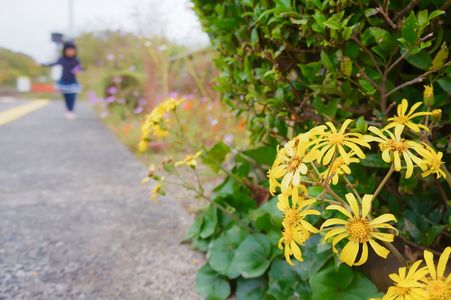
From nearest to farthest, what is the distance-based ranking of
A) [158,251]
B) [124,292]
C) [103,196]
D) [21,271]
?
1. [124,292]
2. [21,271]
3. [158,251]
4. [103,196]

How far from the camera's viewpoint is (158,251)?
1820 millimetres

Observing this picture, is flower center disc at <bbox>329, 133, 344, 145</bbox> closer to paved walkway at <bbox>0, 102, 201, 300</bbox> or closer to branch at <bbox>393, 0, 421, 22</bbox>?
branch at <bbox>393, 0, 421, 22</bbox>

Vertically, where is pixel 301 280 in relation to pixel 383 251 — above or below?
below

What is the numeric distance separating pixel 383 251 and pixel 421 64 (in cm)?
51

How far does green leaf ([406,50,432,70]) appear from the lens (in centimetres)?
101

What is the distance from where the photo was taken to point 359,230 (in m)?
0.77

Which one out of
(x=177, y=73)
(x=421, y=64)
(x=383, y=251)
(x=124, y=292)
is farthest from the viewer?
(x=177, y=73)

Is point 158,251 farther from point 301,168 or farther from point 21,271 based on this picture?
point 301,168

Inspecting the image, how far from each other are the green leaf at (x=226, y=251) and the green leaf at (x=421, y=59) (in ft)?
2.97

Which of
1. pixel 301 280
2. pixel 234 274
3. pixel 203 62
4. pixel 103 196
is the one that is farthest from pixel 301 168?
pixel 203 62

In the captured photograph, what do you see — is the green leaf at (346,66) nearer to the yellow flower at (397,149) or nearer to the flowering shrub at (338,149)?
the flowering shrub at (338,149)

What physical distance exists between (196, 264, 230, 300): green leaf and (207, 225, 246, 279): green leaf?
0.09ft

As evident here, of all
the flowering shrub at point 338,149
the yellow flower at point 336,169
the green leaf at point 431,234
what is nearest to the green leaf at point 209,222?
the flowering shrub at point 338,149

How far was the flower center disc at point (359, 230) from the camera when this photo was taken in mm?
767
